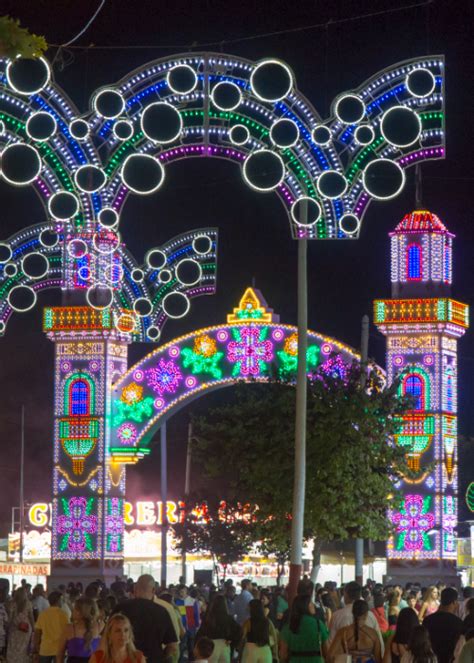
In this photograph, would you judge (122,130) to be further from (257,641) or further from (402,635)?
(402,635)

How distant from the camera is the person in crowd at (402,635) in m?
16.5

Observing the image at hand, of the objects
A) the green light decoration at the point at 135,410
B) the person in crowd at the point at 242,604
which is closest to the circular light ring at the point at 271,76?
the person in crowd at the point at 242,604

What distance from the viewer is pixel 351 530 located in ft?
114

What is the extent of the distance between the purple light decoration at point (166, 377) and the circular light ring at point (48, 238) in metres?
4.28

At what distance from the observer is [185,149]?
38.1 meters

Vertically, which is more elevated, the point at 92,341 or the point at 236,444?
the point at 92,341

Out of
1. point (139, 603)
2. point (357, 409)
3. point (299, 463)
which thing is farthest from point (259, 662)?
point (357, 409)

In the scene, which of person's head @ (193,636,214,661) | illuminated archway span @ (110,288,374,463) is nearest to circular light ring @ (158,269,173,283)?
illuminated archway span @ (110,288,374,463)

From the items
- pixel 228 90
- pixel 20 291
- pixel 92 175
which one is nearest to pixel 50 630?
pixel 92 175

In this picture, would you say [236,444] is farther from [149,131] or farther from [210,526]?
[210,526]

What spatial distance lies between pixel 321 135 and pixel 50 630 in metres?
15.3

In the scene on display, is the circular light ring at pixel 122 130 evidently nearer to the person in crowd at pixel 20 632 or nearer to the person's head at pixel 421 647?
the person in crowd at pixel 20 632

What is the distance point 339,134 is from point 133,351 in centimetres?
4719

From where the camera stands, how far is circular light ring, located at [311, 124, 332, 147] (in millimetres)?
33031
